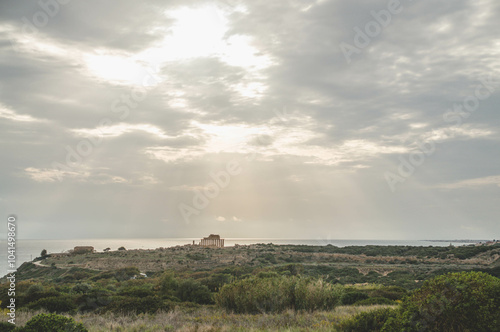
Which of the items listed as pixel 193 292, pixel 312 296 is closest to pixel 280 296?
pixel 312 296

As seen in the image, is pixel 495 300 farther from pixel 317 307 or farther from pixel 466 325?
pixel 317 307

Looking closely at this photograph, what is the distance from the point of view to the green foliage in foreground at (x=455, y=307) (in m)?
7.39

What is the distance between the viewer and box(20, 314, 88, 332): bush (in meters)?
8.40

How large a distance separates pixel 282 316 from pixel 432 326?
5244 mm

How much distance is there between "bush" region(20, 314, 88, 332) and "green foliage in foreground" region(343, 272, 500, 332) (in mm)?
7293

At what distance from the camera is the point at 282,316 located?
463 inches

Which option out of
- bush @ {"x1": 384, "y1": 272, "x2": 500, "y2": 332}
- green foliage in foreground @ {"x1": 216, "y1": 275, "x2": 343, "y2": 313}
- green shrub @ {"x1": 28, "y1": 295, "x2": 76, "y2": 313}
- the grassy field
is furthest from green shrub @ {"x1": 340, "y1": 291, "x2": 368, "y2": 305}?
green shrub @ {"x1": 28, "y1": 295, "x2": 76, "y2": 313}

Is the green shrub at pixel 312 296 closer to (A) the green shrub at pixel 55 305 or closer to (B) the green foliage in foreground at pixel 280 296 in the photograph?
(B) the green foliage in foreground at pixel 280 296

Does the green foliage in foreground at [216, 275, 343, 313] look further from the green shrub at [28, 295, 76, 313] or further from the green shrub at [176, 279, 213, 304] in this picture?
the green shrub at [28, 295, 76, 313]

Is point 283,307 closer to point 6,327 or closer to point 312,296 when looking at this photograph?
point 312,296

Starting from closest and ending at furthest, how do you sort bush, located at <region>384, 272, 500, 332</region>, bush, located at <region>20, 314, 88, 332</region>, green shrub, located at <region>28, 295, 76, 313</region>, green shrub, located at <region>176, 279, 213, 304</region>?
1. bush, located at <region>384, 272, 500, 332</region>
2. bush, located at <region>20, 314, 88, 332</region>
3. green shrub, located at <region>28, 295, 76, 313</region>
4. green shrub, located at <region>176, 279, 213, 304</region>

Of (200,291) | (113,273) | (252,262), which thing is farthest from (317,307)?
(252,262)

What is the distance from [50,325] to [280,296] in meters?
7.83

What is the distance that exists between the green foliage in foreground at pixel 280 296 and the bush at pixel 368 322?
4315 mm
